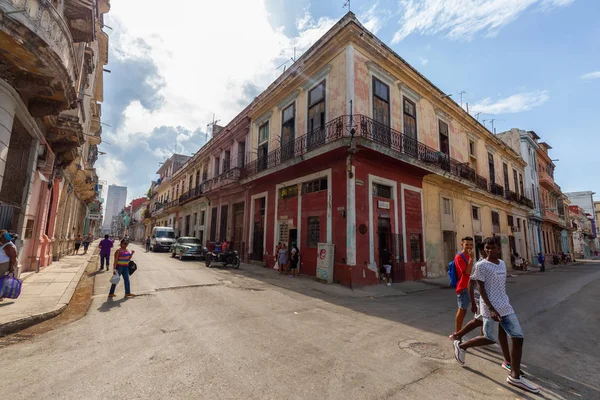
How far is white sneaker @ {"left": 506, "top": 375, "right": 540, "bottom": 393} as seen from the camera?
3.00 m

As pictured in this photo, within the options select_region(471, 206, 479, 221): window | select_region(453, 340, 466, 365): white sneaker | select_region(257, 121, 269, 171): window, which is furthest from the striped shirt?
select_region(471, 206, 479, 221): window

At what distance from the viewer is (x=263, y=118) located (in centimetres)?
1733

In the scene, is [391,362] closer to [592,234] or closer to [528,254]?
[528,254]

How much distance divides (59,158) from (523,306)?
57.5 ft

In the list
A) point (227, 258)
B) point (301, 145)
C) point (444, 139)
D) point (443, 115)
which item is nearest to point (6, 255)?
point (227, 258)

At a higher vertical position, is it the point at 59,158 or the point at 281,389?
the point at 59,158

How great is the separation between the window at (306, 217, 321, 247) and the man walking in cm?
845

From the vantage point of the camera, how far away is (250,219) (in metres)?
17.3

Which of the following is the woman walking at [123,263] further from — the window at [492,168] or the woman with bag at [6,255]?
the window at [492,168]

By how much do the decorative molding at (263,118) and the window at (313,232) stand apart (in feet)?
24.6

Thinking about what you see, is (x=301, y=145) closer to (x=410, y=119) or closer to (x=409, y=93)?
(x=410, y=119)

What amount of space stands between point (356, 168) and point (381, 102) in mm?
3904

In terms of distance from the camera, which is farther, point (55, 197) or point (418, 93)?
point (418, 93)

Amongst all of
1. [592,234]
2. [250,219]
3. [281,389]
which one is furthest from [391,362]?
[592,234]
